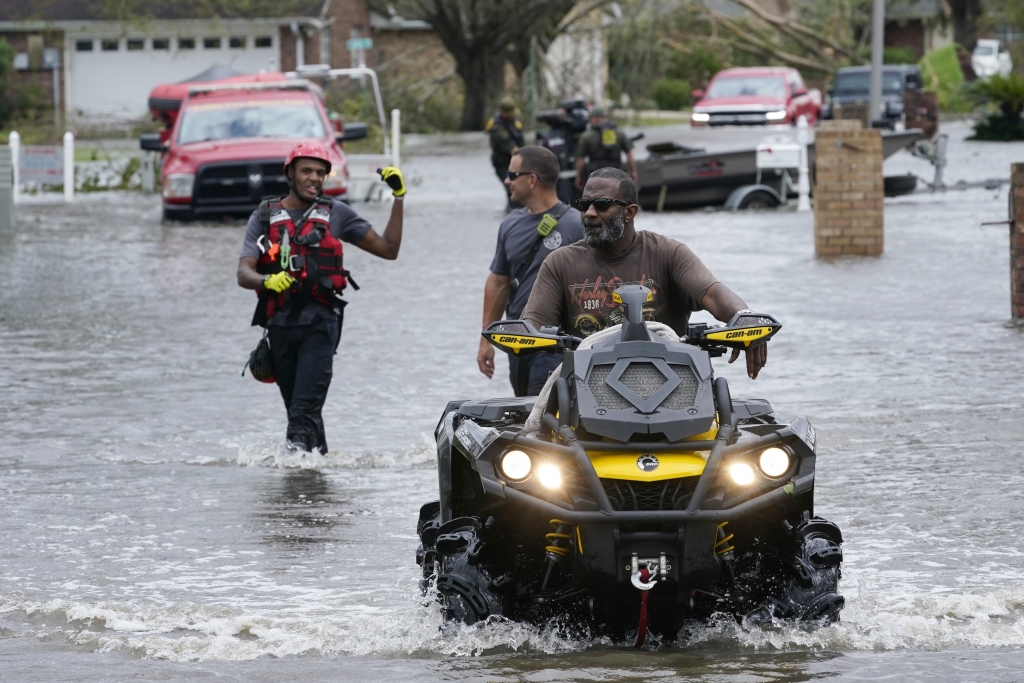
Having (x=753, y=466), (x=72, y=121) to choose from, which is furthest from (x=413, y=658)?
(x=72, y=121)

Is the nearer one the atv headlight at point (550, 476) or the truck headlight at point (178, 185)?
the atv headlight at point (550, 476)

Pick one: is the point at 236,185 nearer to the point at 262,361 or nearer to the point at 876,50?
the point at 876,50

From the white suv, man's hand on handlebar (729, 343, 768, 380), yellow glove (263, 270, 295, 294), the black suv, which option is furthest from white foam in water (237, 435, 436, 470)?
the white suv

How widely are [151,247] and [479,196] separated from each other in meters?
7.93

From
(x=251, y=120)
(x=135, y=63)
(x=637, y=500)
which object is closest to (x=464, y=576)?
(x=637, y=500)

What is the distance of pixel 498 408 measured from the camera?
6074mm

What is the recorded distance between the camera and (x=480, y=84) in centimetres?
4759

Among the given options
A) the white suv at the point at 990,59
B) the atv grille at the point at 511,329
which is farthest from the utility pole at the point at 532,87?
the atv grille at the point at 511,329

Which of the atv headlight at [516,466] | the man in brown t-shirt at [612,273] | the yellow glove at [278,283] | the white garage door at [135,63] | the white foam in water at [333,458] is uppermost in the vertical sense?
the white garage door at [135,63]

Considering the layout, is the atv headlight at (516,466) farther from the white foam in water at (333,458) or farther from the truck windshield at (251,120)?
the truck windshield at (251,120)

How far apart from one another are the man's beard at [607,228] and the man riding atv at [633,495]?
0.21ft

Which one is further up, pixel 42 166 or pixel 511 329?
pixel 511 329

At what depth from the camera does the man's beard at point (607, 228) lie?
6289 mm

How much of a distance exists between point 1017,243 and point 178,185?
514 inches
